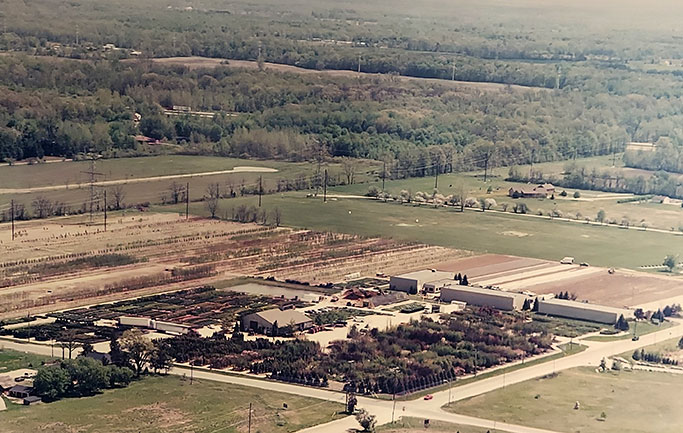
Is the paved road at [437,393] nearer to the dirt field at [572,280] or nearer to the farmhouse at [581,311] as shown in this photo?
the farmhouse at [581,311]

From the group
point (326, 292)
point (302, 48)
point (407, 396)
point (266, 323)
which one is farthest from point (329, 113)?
point (407, 396)

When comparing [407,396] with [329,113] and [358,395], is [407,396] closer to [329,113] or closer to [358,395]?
[358,395]

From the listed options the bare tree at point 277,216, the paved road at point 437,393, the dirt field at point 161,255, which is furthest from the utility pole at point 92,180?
the paved road at point 437,393

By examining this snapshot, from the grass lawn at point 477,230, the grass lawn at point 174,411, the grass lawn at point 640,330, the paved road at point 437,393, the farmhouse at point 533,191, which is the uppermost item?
the farmhouse at point 533,191

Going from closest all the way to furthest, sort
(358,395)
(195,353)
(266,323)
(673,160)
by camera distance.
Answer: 1. (358,395)
2. (195,353)
3. (266,323)
4. (673,160)

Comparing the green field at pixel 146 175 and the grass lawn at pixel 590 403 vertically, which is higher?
the green field at pixel 146 175

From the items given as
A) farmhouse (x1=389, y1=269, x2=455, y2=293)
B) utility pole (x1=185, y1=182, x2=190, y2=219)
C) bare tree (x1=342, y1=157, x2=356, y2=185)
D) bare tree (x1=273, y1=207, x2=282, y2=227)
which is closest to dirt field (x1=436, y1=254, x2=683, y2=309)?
farmhouse (x1=389, y1=269, x2=455, y2=293)
